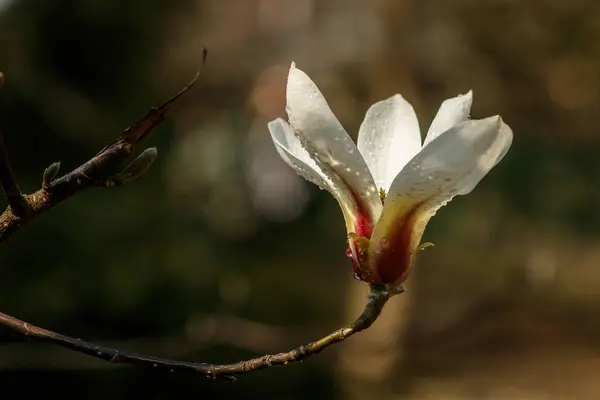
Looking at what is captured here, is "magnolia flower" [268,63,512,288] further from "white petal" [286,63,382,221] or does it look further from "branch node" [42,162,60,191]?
"branch node" [42,162,60,191]

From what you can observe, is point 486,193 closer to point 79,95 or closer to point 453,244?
A: point 453,244

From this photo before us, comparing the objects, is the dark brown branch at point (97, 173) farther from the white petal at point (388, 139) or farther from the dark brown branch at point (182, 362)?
the white petal at point (388, 139)

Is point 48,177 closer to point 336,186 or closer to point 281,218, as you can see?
point 336,186

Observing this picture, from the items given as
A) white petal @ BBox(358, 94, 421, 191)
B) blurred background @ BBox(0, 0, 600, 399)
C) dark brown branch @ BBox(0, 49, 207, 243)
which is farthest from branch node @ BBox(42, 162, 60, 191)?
blurred background @ BBox(0, 0, 600, 399)

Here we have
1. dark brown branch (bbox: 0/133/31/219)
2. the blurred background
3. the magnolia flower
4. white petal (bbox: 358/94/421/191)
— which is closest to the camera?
dark brown branch (bbox: 0/133/31/219)

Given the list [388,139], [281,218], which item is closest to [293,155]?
[388,139]

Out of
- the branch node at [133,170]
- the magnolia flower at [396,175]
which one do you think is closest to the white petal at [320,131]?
the magnolia flower at [396,175]

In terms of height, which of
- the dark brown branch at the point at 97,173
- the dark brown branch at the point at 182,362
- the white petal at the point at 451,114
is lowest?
the dark brown branch at the point at 182,362

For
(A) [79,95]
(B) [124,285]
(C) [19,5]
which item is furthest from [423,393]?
(C) [19,5]
